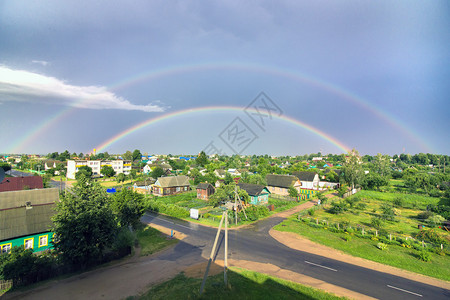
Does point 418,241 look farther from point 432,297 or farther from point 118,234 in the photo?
point 118,234

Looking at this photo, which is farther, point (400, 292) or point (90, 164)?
point (90, 164)

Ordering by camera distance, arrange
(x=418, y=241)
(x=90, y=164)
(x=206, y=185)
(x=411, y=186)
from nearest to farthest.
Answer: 1. (x=418, y=241)
2. (x=206, y=185)
3. (x=411, y=186)
4. (x=90, y=164)

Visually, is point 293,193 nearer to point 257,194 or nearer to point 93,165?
point 257,194

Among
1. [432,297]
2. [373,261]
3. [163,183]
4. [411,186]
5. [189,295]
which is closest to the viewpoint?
[189,295]

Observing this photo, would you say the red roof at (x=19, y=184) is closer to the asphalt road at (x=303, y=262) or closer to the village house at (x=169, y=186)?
the village house at (x=169, y=186)

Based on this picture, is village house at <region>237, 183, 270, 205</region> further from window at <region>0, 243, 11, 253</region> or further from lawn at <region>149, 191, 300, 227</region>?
window at <region>0, 243, 11, 253</region>

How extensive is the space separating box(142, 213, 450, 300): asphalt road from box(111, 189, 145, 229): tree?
583 centimetres

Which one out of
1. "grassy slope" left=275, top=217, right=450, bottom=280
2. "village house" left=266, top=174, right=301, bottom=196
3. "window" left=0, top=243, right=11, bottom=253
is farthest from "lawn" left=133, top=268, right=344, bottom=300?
"village house" left=266, top=174, right=301, bottom=196

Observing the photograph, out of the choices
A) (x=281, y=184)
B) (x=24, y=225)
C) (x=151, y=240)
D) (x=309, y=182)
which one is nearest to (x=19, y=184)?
(x=24, y=225)

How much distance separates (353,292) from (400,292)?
340cm

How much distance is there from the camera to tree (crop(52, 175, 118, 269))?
53.8ft

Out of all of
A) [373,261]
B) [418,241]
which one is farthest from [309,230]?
[418,241]

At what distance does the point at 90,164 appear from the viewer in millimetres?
97250

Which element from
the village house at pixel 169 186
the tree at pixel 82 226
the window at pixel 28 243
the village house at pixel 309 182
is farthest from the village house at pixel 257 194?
the window at pixel 28 243
